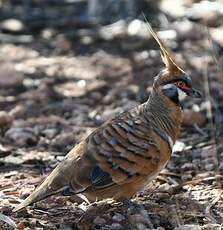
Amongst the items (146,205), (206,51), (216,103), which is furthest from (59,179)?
(206,51)

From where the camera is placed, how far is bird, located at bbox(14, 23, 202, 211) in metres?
5.12

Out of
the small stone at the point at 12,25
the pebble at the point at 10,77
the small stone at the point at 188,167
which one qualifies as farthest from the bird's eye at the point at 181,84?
the small stone at the point at 12,25

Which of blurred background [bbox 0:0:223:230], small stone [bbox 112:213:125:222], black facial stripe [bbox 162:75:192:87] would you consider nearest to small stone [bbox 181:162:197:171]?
blurred background [bbox 0:0:223:230]

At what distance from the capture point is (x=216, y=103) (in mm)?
7719

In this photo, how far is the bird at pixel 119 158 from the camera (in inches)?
201

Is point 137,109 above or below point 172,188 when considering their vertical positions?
above

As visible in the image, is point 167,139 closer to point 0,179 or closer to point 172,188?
point 172,188

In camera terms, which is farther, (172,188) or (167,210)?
(172,188)

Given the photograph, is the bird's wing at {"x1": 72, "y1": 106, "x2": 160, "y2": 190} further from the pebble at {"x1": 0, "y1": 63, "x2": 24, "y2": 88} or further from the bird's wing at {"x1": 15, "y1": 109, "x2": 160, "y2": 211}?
the pebble at {"x1": 0, "y1": 63, "x2": 24, "y2": 88}

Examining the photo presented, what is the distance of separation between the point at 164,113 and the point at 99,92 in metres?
2.96

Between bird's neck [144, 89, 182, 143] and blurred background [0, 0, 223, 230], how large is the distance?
306 mm

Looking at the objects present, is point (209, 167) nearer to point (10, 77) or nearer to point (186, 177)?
point (186, 177)

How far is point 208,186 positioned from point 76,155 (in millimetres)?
1208

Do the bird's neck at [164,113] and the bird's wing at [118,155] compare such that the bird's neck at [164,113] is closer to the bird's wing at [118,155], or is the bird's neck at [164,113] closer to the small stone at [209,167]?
the bird's wing at [118,155]
